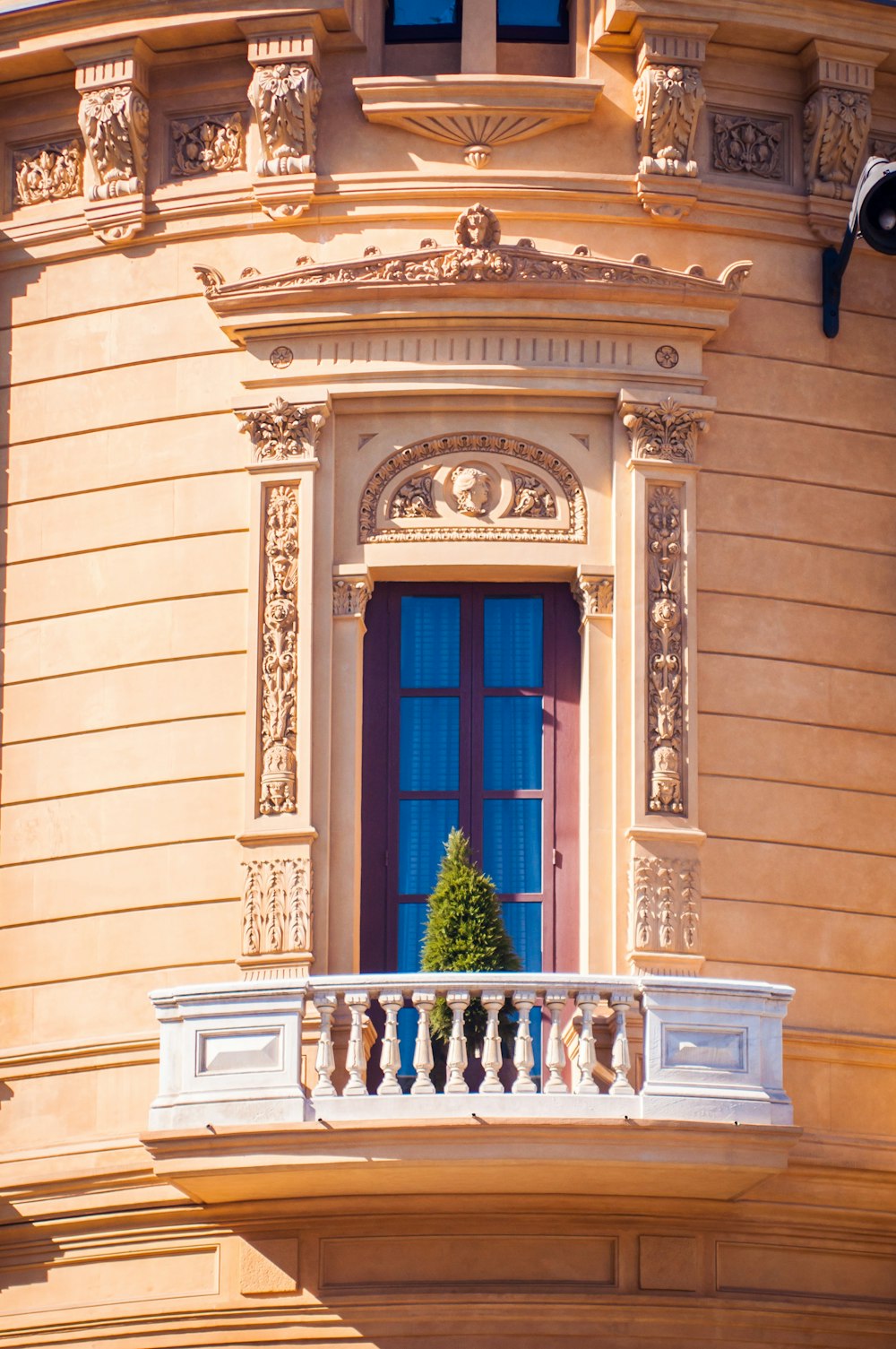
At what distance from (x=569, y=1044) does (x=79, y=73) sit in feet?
26.5

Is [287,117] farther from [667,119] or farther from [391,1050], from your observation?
[391,1050]

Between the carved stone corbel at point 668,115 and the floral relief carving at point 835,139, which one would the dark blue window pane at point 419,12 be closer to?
the carved stone corbel at point 668,115

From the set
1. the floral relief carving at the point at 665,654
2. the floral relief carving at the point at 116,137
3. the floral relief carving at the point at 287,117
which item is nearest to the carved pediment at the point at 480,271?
the floral relief carving at the point at 287,117

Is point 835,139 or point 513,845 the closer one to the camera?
point 513,845

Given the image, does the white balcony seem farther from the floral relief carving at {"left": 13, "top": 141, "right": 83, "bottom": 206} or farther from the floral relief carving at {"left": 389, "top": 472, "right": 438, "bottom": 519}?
the floral relief carving at {"left": 13, "top": 141, "right": 83, "bottom": 206}

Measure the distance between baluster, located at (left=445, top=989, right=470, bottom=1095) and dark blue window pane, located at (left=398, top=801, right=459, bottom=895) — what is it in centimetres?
200

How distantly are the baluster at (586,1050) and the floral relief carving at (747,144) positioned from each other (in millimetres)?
6559

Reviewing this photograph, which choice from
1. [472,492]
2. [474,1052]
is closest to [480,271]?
[472,492]

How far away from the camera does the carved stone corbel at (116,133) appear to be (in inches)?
831

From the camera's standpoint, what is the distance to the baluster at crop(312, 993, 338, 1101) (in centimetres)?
1778

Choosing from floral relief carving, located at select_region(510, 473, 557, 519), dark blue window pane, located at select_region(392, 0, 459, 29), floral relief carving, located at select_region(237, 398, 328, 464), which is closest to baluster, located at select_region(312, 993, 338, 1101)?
floral relief carving, located at select_region(510, 473, 557, 519)

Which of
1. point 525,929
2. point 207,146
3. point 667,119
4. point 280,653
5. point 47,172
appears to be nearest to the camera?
point 525,929

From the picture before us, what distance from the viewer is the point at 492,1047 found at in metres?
17.8

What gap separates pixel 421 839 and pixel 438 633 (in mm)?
1501
